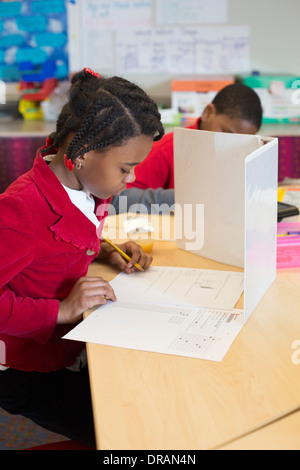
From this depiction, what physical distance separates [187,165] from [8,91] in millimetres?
2511

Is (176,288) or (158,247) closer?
(176,288)

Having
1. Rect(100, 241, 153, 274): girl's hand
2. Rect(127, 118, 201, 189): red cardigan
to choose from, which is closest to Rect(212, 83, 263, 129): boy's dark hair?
Rect(127, 118, 201, 189): red cardigan

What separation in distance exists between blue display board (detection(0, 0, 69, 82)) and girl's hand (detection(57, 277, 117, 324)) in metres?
2.63

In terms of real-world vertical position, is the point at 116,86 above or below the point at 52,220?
above

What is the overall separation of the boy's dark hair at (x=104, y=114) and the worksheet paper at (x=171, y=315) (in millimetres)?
296

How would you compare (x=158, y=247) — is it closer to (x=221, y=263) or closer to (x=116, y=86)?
(x=221, y=263)

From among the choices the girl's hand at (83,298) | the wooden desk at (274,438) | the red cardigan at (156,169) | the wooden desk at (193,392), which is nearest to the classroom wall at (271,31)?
the red cardigan at (156,169)

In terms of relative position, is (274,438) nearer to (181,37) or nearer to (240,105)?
(240,105)

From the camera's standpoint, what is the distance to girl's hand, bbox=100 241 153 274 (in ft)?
4.06

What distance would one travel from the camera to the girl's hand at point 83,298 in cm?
101

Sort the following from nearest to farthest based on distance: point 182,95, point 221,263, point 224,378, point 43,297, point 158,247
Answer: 1. point 224,378
2. point 43,297
3. point 221,263
4. point 158,247
5. point 182,95

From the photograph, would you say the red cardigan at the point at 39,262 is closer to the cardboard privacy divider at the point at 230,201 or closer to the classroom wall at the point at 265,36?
the cardboard privacy divider at the point at 230,201
